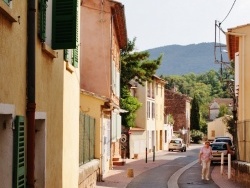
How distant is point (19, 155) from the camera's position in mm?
6727

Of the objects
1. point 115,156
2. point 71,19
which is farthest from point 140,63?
point 71,19

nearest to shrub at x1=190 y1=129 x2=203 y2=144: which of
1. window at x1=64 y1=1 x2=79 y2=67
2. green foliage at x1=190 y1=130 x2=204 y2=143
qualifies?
green foliage at x1=190 y1=130 x2=204 y2=143

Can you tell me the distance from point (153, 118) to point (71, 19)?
50537 mm

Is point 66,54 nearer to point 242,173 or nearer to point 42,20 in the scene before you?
point 42,20

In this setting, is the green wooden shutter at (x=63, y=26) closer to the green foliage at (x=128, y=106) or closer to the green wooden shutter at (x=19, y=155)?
the green wooden shutter at (x=19, y=155)

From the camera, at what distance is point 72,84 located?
1180cm

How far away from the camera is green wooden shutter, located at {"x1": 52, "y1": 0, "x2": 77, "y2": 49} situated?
879 centimetres

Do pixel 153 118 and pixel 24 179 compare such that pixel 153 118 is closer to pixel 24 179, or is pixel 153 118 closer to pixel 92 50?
pixel 92 50

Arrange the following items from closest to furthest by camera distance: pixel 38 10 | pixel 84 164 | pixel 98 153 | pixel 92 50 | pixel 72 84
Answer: pixel 38 10
pixel 72 84
pixel 84 164
pixel 98 153
pixel 92 50

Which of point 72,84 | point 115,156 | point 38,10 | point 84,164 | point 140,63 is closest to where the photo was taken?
point 38,10

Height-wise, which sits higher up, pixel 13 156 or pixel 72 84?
pixel 72 84

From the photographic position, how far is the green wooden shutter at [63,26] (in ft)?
28.8

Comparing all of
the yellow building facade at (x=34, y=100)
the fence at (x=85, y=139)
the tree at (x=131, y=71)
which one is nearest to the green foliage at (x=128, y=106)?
the tree at (x=131, y=71)

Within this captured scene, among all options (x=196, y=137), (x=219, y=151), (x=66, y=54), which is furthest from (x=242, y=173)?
(x=196, y=137)
